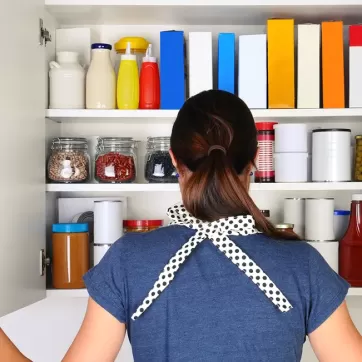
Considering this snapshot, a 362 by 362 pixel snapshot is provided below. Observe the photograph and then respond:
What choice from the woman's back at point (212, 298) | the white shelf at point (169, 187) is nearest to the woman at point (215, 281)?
the woman's back at point (212, 298)

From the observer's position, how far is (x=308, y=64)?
1900mm

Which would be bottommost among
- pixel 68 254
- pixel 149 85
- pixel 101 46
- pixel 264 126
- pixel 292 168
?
pixel 68 254

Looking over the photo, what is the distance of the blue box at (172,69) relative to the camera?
190 cm

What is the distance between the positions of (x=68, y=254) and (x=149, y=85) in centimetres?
50

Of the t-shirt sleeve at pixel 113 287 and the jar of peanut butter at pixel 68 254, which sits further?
the jar of peanut butter at pixel 68 254

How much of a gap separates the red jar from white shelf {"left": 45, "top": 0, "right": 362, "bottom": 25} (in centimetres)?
31

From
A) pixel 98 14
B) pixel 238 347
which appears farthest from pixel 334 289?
pixel 98 14

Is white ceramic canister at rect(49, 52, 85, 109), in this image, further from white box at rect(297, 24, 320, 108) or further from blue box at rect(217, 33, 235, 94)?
white box at rect(297, 24, 320, 108)

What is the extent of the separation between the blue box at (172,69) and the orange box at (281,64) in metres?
0.23

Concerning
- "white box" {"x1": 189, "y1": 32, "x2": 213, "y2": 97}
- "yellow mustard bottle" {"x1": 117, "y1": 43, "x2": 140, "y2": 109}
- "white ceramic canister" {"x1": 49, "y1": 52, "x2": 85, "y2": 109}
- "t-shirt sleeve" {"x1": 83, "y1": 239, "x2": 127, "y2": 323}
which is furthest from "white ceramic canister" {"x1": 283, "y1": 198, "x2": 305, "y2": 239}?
"t-shirt sleeve" {"x1": 83, "y1": 239, "x2": 127, "y2": 323}

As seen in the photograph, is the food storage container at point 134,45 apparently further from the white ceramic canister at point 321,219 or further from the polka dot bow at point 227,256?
the polka dot bow at point 227,256

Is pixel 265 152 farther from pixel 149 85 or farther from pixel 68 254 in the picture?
pixel 68 254

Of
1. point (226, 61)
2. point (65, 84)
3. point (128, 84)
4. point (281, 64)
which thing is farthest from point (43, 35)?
point (281, 64)

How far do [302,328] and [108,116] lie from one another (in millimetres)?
937
